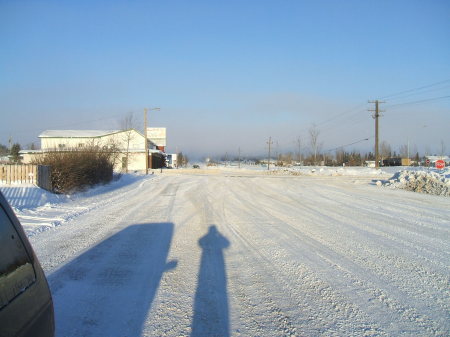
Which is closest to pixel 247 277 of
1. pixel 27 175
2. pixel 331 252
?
pixel 331 252

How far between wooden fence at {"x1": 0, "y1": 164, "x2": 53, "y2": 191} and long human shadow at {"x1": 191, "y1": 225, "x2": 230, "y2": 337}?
11219mm

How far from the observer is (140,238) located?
760 centimetres

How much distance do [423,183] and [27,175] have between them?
22702 millimetres

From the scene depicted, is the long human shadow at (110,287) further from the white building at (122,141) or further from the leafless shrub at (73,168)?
the white building at (122,141)

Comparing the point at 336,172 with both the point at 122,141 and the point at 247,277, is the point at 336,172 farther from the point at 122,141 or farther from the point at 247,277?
the point at 247,277

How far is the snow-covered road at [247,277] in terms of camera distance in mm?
3672

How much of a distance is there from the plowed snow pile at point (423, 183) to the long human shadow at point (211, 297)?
18.6 m

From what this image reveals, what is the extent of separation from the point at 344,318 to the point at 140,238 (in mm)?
5011

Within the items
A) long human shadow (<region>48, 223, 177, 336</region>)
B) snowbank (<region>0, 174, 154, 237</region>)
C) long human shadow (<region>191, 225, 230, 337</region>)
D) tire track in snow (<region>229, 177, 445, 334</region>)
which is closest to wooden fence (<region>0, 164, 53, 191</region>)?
snowbank (<region>0, 174, 154, 237</region>)

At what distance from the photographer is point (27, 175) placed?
49.7 ft

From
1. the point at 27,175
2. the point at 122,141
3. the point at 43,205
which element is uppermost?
the point at 122,141

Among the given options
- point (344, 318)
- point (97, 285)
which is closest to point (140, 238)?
point (97, 285)

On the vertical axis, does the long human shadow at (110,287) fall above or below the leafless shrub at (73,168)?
below

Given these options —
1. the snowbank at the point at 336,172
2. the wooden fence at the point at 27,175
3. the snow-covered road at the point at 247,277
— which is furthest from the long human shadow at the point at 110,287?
the snowbank at the point at 336,172
